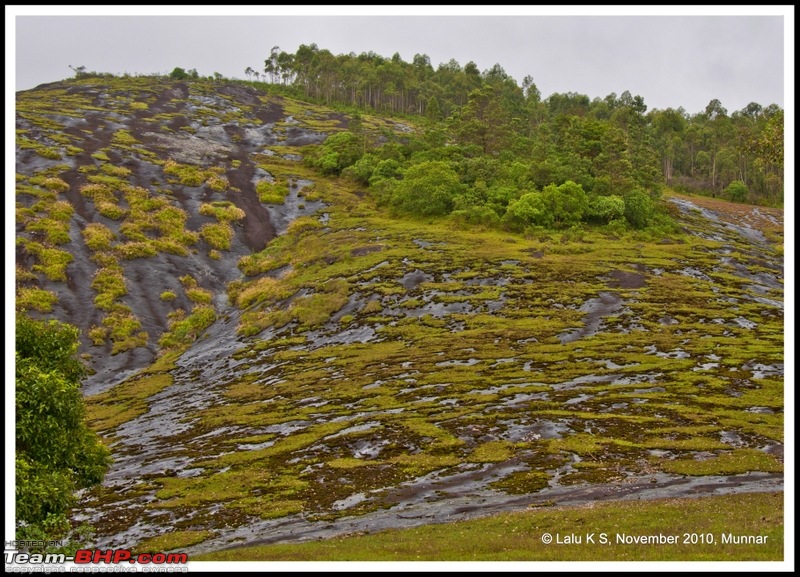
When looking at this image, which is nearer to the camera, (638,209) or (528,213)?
(528,213)

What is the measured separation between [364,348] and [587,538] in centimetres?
4619

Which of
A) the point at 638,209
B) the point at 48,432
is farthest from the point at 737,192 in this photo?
the point at 48,432

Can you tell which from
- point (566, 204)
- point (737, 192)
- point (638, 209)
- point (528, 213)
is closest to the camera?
point (528, 213)

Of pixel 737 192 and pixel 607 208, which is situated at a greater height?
pixel 737 192

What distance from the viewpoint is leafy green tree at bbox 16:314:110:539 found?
2295 centimetres

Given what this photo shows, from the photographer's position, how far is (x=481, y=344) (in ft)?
219

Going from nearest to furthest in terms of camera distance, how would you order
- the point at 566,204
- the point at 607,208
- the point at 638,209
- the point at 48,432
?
1. the point at 48,432
2. the point at 566,204
3. the point at 607,208
4. the point at 638,209

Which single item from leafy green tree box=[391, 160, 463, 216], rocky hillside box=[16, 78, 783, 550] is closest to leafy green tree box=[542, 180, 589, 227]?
rocky hillside box=[16, 78, 783, 550]

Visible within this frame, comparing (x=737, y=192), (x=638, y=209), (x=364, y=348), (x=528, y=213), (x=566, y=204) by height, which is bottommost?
(x=364, y=348)

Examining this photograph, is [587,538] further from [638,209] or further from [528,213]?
[638,209]

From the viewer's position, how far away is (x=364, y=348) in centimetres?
6938

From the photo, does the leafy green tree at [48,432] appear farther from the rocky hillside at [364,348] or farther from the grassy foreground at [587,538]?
the grassy foreground at [587,538]

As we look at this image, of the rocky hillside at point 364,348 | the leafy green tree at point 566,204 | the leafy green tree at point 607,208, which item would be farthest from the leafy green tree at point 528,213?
the leafy green tree at point 607,208

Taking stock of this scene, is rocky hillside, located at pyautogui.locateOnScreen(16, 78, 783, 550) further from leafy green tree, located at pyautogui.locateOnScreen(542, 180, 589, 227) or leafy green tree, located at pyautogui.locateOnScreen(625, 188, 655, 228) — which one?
leafy green tree, located at pyautogui.locateOnScreen(625, 188, 655, 228)
